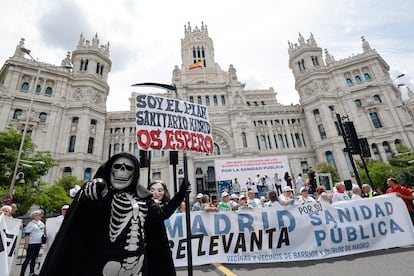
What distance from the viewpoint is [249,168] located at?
2411 centimetres

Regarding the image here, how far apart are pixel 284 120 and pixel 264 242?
3510 centimetres

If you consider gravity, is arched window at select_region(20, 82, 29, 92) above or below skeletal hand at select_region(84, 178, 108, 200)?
above

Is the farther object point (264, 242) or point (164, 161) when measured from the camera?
point (164, 161)

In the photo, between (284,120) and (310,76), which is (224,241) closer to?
(284,120)

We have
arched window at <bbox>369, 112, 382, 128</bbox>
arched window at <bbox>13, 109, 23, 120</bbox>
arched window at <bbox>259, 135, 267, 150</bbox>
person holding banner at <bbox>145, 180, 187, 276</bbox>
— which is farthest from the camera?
arched window at <bbox>259, 135, 267, 150</bbox>

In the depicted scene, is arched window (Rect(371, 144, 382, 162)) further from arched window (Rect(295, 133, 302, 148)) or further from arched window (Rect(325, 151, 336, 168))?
arched window (Rect(295, 133, 302, 148))

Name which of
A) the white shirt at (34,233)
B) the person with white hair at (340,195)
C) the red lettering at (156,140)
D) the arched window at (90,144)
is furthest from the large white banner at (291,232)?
the arched window at (90,144)

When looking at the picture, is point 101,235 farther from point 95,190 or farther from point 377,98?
point 377,98

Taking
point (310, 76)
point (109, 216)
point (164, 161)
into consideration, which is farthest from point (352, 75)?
point (109, 216)

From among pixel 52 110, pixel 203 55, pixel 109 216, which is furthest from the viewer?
pixel 203 55

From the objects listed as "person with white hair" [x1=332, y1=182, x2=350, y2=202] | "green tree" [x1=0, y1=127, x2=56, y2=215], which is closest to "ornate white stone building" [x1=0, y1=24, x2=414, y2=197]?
"green tree" [x1=0, y1=127, x2=56, y2=215]

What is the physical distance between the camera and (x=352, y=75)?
116 ft

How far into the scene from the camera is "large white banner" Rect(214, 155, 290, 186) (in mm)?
23906

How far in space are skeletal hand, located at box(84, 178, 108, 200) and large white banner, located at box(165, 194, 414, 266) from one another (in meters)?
3.99
